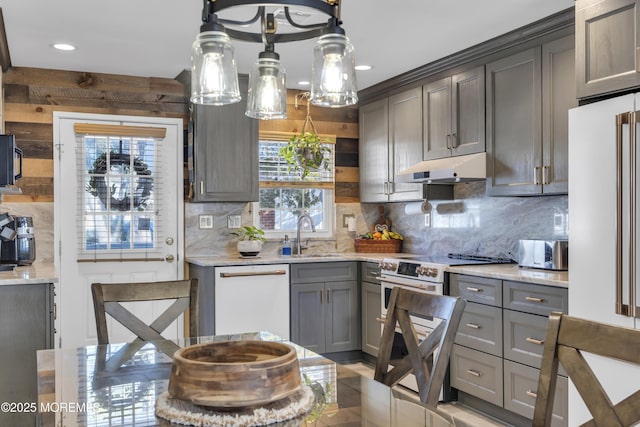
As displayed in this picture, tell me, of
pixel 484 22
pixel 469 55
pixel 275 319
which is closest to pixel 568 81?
pixel 484 22

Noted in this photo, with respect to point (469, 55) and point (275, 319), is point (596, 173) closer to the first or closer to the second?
point (469, 55)

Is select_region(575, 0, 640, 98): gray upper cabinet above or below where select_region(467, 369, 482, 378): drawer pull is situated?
above

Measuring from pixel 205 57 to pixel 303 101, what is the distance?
402 centimetres

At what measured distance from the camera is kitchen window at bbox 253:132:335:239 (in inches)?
211

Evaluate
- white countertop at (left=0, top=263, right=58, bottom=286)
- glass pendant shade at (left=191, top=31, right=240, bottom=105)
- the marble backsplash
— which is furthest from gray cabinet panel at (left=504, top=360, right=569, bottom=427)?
white countertop at (left=0, top=263, right=58, bottom=286)

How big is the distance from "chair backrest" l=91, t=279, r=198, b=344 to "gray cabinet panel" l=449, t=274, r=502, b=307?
1808mm

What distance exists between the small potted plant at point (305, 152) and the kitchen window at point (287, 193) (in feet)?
0.39

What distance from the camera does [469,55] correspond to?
4.12 meters

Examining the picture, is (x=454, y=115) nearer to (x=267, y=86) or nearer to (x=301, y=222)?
(x=301, y=222)

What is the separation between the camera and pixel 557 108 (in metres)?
3.46

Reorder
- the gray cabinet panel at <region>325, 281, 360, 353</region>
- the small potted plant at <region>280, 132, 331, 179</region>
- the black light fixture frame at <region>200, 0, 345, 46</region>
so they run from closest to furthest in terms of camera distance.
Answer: the black light fixture frame at <region>200, 0, 345, 46</region>, the gray cabinet panel at <region>325, 281, 360, 353</region>, the small potted plant at <region>280, 132, 331, 179</region>

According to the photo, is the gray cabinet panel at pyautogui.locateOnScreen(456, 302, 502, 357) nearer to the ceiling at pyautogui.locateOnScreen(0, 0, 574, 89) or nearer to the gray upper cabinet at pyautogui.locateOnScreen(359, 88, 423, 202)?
the gray upper cabinet at pyautogui.locateOnScreen(359, 88, 423, 202)

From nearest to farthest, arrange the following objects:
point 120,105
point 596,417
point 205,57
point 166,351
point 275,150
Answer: point 596,417 < point 205,57 < point 166,351 < point 120,105 < point 275,150

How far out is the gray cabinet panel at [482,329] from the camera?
137 inches
